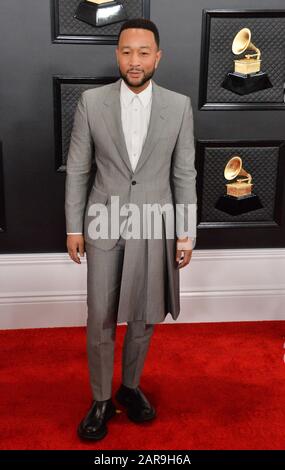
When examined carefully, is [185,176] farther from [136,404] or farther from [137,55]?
[136,404]

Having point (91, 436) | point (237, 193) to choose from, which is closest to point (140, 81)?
point (237, 193)

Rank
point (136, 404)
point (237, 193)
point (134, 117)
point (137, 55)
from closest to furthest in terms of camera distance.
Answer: point (137, 55)
point (134, 117)
point (136, 404)
point (237, 193)

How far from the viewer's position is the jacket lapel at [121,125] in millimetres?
2189

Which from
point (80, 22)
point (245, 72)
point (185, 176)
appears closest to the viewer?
point (185, 176)

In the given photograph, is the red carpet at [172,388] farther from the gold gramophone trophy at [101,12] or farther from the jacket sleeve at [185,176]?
the gold gramophone trophy at [101,12]

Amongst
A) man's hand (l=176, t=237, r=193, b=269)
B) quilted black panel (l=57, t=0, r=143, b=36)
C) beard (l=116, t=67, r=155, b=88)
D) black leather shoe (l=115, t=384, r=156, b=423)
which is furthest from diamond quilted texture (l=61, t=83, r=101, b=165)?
black leather shoe (l=115, t=384, r=156, b=423)

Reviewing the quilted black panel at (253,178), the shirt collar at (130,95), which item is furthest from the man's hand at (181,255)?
the quilted black panel at (253,178)

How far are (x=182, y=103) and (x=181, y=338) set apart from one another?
1.36 meters

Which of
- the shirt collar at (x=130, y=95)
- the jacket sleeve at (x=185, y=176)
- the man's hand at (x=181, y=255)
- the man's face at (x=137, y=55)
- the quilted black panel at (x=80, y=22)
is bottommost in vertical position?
the man's hand at (x=181, y=255)

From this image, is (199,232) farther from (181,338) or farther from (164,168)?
(164,168)

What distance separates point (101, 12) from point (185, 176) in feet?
3.27

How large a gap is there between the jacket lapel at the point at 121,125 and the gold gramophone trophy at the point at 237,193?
991 millimetres

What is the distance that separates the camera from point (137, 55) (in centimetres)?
211
